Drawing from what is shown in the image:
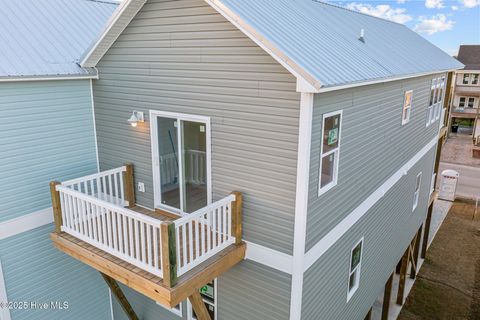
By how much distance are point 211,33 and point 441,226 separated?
17.5m

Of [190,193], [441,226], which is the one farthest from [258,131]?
[441,226]

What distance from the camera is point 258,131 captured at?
5605 millimetres

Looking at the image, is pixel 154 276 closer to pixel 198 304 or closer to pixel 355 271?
pixel 198 304

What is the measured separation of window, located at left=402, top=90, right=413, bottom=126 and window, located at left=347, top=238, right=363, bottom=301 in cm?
381

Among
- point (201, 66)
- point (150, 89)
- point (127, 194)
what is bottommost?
point (127, 194)

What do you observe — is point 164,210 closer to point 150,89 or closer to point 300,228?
point 150,89

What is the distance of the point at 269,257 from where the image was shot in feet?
19.7

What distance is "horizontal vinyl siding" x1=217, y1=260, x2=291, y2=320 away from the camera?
19.8 ft

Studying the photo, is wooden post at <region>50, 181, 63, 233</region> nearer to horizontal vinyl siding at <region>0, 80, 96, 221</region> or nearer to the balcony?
the balcony

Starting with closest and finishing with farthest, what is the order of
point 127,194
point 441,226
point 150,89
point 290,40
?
point 290,40 < point 150,89 < point 127,194 < point 441,226

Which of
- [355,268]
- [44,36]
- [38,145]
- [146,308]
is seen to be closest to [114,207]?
[38,145]

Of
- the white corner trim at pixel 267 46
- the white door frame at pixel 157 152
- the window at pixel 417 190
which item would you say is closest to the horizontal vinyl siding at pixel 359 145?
the white corner trim at pixel 267 46

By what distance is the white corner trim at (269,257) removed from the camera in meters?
5.82

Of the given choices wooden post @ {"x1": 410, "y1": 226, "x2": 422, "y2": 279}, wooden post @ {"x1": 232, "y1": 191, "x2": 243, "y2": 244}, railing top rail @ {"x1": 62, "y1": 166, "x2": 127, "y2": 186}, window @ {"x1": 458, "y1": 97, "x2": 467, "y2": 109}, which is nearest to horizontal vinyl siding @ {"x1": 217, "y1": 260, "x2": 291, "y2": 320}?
wooden post @ {"x1": 232, "y1": 191, "x2": 243, "y2": 244}
